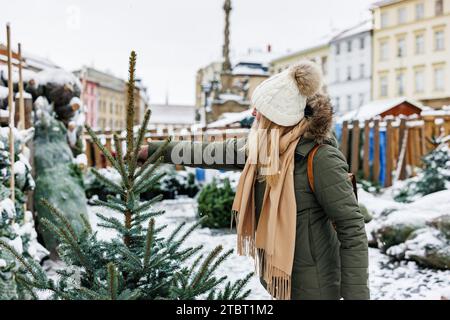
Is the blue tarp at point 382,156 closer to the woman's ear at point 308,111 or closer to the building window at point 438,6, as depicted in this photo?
the building window at point 438,6

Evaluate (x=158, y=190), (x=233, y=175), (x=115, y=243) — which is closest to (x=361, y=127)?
(x=233, y=175)

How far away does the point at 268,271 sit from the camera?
1.83 metres

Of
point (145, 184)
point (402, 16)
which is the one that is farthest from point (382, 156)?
point (402, 16)

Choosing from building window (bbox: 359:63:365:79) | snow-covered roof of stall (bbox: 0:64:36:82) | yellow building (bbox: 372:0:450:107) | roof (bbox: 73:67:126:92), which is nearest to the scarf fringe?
snow-covered roof of stall (bbox: 0:64:36:82)

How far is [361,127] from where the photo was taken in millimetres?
9641

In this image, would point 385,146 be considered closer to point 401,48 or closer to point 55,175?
point 55,175

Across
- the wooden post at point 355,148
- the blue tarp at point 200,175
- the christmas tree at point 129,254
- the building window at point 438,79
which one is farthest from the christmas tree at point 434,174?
the building window at point 438,79

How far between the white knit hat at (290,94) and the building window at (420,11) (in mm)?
14239

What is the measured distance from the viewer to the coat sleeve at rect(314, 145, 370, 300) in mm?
1718

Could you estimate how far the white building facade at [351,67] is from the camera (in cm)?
2527

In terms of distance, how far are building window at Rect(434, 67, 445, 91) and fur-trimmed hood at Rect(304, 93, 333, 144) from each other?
1467cm

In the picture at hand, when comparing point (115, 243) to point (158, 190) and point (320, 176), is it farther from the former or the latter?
point (158, 190)

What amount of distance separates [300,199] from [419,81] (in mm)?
17386

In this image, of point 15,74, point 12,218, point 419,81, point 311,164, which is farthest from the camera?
point 419,81
